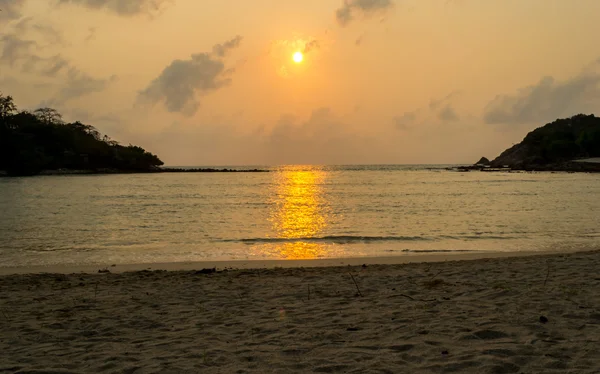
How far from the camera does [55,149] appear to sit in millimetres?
125312

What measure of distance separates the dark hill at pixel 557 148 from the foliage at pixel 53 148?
11850cm

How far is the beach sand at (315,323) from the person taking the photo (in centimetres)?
562

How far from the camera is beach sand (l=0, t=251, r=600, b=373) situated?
562cm

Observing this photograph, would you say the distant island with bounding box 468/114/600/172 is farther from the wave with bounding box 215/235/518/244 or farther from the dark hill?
the wave with bounding box 215/235/518/244

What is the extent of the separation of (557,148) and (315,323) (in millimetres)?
153348

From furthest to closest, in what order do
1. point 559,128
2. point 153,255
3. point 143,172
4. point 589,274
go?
point 559,128
point 143,172
point 153,255
point 589,274

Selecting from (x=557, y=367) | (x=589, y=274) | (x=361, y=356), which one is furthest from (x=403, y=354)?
(x=589, y=274)

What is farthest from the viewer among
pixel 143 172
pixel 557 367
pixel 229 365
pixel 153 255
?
pixel 143 172

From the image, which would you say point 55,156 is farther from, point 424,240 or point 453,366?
point 453,366

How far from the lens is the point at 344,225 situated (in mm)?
27203

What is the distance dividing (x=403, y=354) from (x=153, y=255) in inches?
527

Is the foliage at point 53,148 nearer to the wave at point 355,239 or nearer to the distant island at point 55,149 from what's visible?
the distant island at point 55,149

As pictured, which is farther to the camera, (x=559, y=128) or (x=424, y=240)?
(x=559, y=128)

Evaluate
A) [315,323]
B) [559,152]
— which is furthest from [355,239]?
[559,152]
